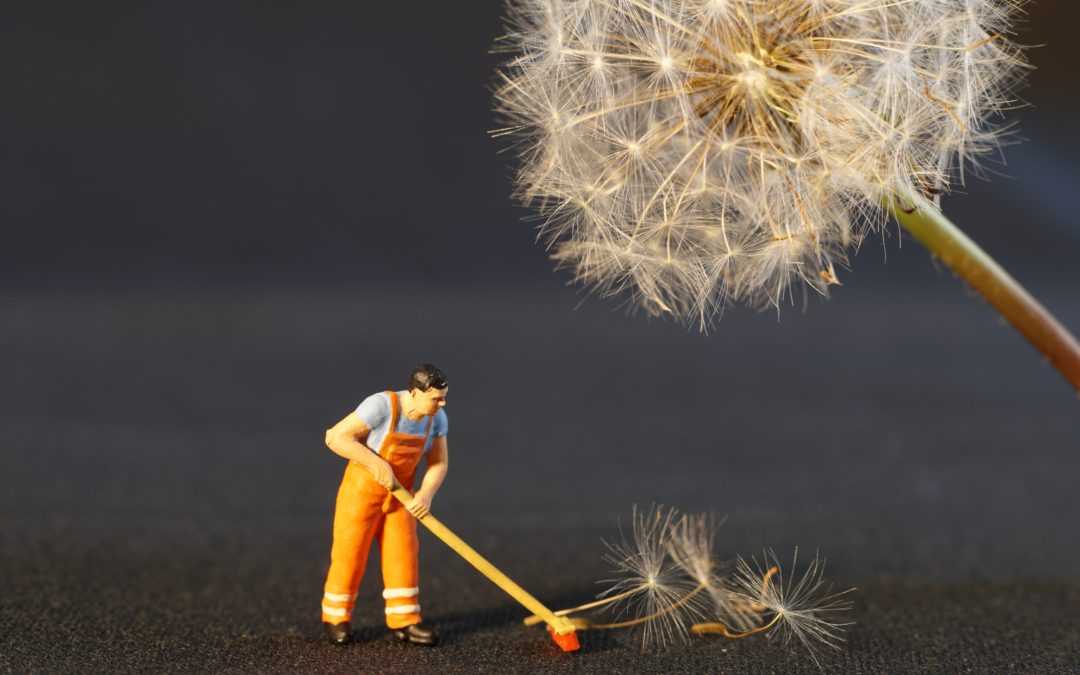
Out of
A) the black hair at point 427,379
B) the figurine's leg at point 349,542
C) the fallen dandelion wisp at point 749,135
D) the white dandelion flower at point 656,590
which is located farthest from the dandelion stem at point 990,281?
the figurine's leg at point 349,542

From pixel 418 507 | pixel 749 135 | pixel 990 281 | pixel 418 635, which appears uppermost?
pixel 749 135

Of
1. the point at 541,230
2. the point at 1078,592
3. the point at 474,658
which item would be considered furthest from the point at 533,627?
the point at 1078,592

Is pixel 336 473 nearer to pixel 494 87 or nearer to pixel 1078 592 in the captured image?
pixel 494 87

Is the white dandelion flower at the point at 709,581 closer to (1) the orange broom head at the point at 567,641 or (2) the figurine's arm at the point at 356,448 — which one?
(1) the orange broom head at the point at 567,641

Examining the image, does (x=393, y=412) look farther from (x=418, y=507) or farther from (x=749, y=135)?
(x=749, y=135)

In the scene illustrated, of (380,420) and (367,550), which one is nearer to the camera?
(380,420)

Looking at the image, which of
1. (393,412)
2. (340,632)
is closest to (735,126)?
(393,412)
